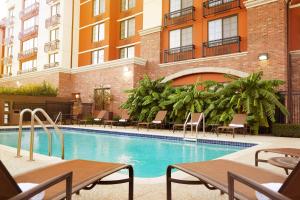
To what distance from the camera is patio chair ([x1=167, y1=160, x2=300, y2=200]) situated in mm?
1499

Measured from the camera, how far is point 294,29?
12383mm

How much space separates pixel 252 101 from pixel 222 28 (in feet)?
19.5

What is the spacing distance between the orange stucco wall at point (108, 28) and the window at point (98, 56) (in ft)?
1.29

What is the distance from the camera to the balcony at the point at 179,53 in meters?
14.9

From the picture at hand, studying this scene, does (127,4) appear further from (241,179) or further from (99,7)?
(241,179)

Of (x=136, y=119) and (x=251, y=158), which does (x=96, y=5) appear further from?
(x=251, y=158)

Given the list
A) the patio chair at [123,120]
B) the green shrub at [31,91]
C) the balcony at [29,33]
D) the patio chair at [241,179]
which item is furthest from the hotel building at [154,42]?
the patio chair at [241,179]

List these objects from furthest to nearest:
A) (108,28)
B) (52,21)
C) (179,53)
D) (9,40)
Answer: (9,40) → (52,21) → (108,28) → (179,53)

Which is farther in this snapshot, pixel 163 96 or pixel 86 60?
pixel 86 60

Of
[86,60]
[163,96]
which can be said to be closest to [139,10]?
[86,60]

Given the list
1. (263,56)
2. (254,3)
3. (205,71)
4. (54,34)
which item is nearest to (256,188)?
(263,56)

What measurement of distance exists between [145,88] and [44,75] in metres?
11.3

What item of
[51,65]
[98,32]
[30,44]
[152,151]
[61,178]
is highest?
[30,44]

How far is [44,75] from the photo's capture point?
21000 mm
